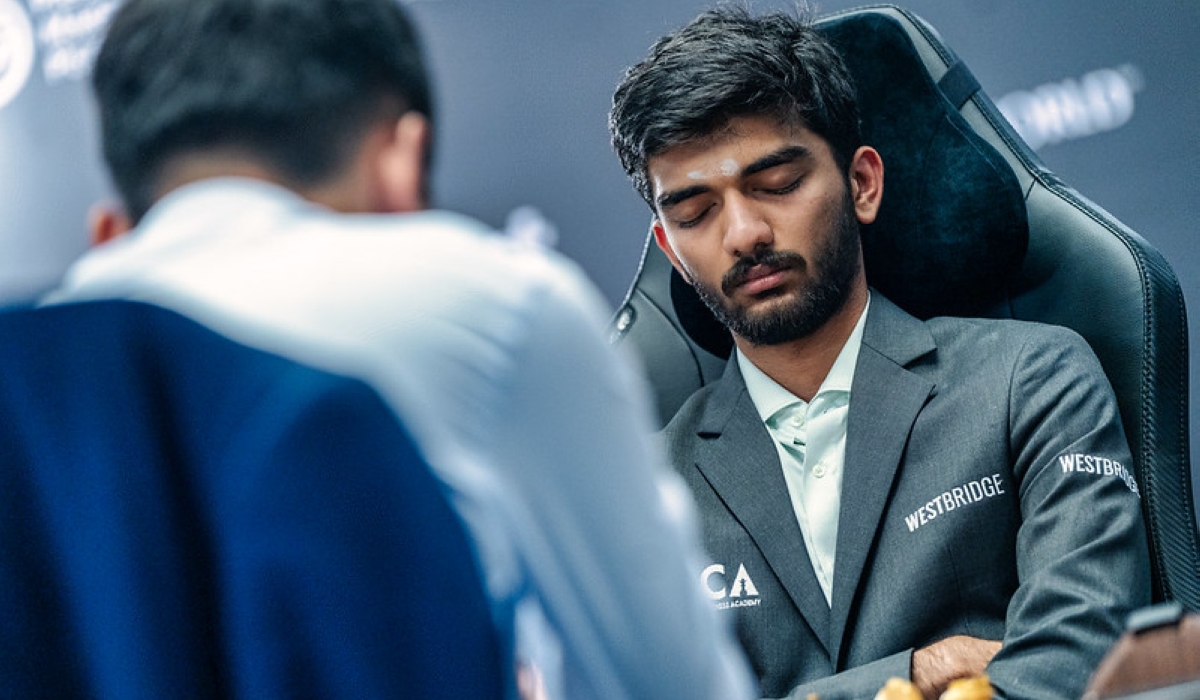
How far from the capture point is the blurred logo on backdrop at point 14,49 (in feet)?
11.5

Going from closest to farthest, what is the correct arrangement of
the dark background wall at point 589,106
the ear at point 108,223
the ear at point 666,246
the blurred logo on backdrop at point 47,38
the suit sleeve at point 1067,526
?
1. the ear at point 108,223
2. the suit sleeve at point 1067,526
3. the ear at point 666,246
4. the dark background wall at point 589,106
5. the blurred logo on backdrop at point 47,38

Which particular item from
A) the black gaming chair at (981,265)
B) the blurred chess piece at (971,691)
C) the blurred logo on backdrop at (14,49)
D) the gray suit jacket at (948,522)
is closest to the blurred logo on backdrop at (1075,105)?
the black gaming chair at (981,265)

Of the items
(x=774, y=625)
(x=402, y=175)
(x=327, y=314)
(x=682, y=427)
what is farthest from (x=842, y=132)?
(x=327, y=314)

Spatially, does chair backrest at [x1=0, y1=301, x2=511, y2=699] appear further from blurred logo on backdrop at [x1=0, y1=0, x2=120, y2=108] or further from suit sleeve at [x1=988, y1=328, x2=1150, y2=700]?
blurred logo on backdrop at [x1=0, y1=0, x2=120, y2=108]

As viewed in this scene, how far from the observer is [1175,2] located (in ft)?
7.80

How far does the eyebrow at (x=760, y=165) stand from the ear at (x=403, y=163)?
892 mm

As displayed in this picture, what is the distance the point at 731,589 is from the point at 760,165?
52 centimetres

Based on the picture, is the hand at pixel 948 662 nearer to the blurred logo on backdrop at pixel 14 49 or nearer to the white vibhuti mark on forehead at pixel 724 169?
the white vibhuti mark on forehead at pixel 724 169

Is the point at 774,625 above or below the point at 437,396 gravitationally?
below

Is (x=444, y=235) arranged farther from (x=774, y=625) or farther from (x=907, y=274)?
(x=907, y=274)

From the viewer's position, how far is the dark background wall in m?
2.38

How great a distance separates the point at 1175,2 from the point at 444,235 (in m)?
2.15

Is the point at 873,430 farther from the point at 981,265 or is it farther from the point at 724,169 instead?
the point at 724,169

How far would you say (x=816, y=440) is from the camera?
5.13 feet
